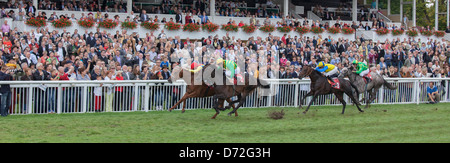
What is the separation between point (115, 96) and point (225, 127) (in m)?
3.21

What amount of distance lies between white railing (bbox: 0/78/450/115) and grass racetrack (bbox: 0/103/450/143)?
274mm

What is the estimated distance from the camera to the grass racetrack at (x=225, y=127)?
30.4ft

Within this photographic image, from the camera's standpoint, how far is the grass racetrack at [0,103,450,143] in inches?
365

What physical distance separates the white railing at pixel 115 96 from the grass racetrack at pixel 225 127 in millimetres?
274

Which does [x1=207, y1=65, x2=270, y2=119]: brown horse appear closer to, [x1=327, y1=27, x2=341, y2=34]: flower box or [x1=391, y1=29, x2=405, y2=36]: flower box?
[x1=327, y1=27, x2=341, y2=34]: flower box

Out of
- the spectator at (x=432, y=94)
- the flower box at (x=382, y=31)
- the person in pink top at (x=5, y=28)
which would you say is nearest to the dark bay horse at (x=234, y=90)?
the spectator at (x=432, y=94)

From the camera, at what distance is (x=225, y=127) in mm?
10695

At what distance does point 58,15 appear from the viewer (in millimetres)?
21703

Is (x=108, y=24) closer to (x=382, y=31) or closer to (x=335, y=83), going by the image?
(x=335, y=83)

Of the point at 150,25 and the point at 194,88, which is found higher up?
the point at 150,25

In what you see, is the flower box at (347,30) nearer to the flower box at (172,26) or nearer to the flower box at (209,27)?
the flower box at (209,27)

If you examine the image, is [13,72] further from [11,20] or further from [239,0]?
[239,0]

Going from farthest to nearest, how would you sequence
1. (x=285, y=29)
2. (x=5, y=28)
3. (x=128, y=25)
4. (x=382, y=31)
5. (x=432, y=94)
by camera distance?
(x=382, y=31) → (x=285, y=29) → (x=128, y=25) → (x=5, y=28) → (x=432, y=94)

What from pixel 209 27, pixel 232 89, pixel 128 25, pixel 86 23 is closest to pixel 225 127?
pixel 232 89
